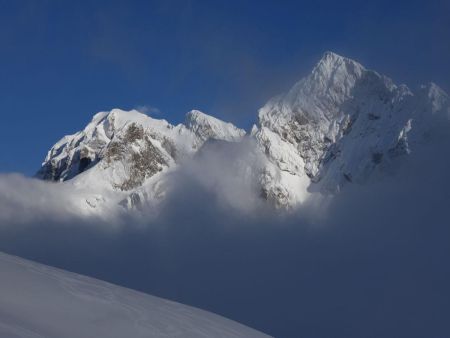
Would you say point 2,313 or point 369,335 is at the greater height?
point 369,335

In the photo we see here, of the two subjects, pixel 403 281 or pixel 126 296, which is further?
pixel 403 281

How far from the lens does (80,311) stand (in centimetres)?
777

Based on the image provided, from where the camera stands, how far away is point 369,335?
134 m

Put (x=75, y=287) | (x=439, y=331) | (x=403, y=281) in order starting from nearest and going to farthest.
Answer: (x=75, y=287) < (x=439, y=331) < (x=403, y=281)

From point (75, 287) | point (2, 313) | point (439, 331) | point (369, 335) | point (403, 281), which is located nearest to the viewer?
point (2, 313)

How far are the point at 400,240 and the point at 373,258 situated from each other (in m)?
10.2

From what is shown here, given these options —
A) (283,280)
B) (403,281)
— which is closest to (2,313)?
(403,281)

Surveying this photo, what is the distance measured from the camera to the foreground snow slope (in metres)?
6.95

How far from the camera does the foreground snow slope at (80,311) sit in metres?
6.95

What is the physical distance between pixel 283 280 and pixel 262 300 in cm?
1375

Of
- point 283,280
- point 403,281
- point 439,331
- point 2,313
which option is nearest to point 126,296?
point 2,313

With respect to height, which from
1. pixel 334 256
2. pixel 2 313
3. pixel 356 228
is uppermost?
pixel 356 228

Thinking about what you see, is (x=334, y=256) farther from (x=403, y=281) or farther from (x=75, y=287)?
(x=75, y=287)

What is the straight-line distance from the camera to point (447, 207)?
7156 inches
